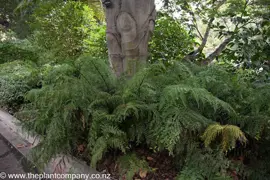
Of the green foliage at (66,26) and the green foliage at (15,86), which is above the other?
the green foliage at (66,26)

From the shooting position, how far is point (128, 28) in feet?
9.87

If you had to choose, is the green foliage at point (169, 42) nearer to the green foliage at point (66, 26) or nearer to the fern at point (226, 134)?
the green foliage at point (66, 26)

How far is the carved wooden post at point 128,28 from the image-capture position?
302 centimetres

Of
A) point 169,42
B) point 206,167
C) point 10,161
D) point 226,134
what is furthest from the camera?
point 169,42

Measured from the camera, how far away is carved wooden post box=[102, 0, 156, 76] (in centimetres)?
302

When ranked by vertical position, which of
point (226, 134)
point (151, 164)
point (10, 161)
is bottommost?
point (10, 161)

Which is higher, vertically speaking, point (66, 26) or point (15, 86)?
point (66, 26)

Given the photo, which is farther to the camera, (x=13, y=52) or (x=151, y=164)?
(x=13, y=52)

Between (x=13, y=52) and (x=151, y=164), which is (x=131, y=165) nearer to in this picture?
(x=151, y=164)

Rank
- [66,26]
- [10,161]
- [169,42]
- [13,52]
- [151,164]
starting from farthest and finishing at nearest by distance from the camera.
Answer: [13,52], [66,26], [169,42], [10,161], [151,164]

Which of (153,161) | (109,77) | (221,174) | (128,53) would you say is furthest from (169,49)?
(221,174)

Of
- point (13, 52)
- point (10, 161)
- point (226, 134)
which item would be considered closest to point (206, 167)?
point (226, 134)

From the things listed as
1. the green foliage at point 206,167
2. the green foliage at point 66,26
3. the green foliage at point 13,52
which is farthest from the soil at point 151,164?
the green foliage at point 13,52

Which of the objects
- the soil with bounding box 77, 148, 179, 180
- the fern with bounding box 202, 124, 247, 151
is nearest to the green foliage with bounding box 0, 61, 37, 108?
the soil with bounding box 77, 148, 179, 180
